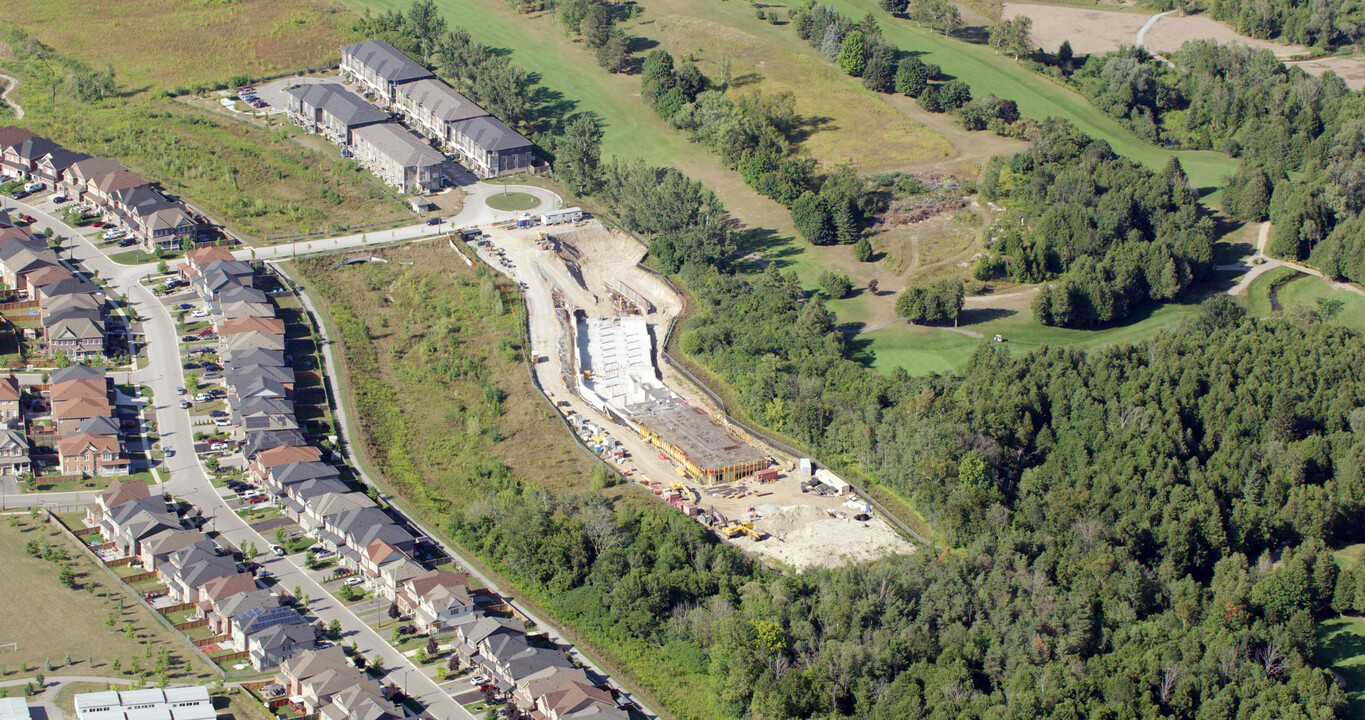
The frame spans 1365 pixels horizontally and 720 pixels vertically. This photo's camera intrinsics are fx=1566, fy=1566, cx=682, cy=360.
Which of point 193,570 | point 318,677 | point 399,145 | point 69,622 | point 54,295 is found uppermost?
point 399,145

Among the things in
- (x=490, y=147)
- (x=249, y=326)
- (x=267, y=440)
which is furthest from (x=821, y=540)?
(x=490, y=147)

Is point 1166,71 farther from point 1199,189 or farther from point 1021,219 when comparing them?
point 1021,219

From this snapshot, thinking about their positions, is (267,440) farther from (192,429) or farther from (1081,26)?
(1081,26)

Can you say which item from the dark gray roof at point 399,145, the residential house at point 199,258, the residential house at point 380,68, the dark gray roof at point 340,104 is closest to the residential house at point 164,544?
the residential house at point 199,258

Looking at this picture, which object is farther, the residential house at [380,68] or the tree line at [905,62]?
the tree line at [905,62]

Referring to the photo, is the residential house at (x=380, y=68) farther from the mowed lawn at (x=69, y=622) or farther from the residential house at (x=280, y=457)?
the mowed lawn at (x=69, y=622)

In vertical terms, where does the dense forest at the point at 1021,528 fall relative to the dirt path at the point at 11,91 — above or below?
below

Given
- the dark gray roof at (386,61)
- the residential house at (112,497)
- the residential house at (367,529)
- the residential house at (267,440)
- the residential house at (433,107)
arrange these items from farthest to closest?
the dark gray roof at (386,61) < the residential house at (433,107) < the residential house at (267,440) < the residential house at (112,497) < the residential house at (367,529)
